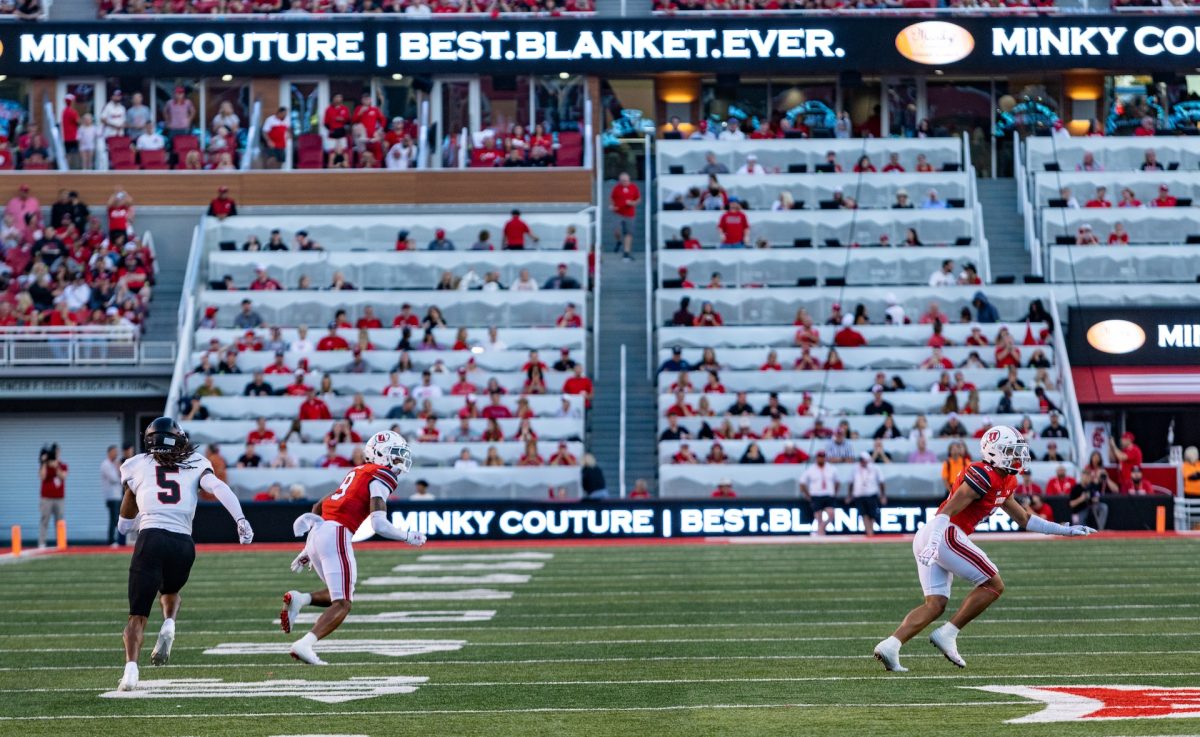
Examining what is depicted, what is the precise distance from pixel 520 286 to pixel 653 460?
4307 millimetres

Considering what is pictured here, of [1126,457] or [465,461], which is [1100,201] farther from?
[465,461]

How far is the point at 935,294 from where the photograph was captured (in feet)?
104

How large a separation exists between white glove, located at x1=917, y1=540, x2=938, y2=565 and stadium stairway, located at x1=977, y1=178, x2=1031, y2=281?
2301 centimetres

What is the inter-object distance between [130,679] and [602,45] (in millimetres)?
27250

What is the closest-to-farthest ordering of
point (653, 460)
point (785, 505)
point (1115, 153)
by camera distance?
point (785, 505), point (653, 460), point (1115, 153)

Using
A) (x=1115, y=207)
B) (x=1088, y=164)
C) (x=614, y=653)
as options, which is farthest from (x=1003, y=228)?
(x=614, y=653)

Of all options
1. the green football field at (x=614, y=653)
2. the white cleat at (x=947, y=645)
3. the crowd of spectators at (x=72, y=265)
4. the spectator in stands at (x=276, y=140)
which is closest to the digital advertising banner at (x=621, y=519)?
the green football field at (x=614, y=653)

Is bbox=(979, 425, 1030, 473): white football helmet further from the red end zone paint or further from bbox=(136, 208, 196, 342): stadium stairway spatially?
bbox=(136, 208, 196, 342): stadium stairway

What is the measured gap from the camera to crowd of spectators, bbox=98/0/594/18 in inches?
1469

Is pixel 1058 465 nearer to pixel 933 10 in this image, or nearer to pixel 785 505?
pixel 785 505

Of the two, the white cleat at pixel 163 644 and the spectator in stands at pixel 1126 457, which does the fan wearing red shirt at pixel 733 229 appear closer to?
the spectator in stands at pixel 1126 457

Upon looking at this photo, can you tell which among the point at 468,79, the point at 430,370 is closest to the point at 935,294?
the point at 430,370

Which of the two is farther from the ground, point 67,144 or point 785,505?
point 67,144

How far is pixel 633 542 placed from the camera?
25.9m
